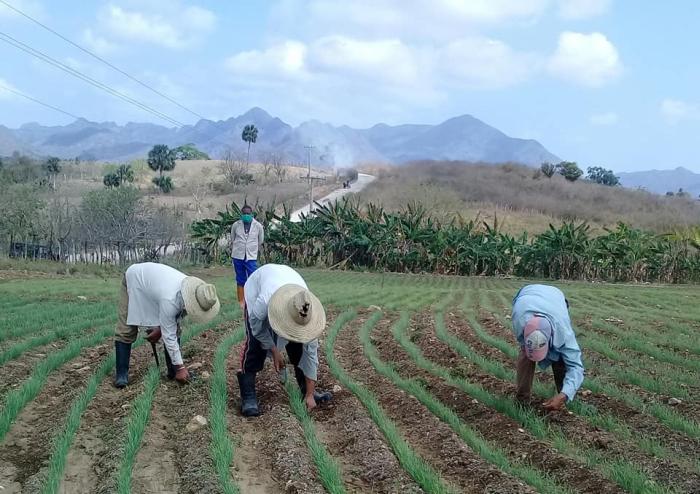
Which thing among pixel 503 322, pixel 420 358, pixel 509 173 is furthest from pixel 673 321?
pixel 509 173

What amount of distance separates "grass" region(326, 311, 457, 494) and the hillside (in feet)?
101

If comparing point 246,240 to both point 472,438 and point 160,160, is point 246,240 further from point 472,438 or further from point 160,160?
point 160,160

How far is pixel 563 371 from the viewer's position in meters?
5.64

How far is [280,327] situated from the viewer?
198 inches

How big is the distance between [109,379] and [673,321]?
8.78 m

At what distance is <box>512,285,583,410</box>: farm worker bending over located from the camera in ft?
16.4

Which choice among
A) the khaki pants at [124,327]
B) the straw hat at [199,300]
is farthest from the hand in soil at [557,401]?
the khaki pants at [124,327]

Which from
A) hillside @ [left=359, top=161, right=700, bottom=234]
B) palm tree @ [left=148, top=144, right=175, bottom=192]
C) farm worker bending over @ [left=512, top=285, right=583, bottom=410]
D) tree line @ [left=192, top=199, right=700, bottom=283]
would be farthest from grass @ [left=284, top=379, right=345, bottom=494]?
palm tree @ [left=148, top=144, right=175, bottom=192]

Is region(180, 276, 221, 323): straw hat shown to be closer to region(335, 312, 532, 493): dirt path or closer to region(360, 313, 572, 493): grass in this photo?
region(335, 312, 532, 493): dirt path

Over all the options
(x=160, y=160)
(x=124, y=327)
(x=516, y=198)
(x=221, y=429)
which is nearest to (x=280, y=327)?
(x=221, y=429)

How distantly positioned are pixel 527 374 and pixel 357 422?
152 centimetres

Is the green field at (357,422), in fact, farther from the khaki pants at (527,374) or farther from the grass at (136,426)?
the khaki pants at (527,374)

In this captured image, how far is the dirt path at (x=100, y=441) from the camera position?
4.15 m

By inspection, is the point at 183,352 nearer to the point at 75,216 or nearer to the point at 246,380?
the point at 246,380
